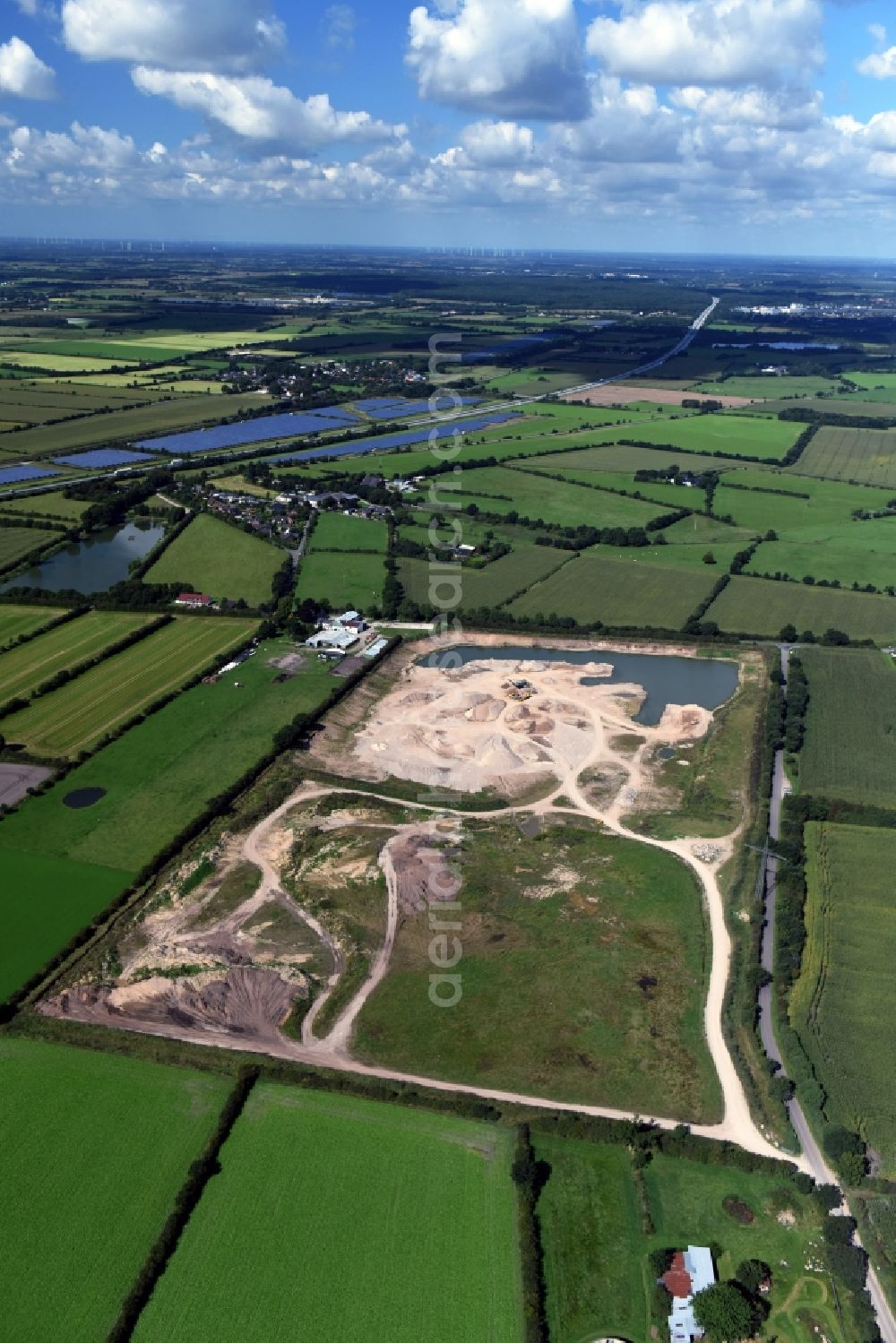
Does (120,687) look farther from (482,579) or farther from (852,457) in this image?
(852,457)

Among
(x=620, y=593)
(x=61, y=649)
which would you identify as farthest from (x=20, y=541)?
(x=620, y=593)

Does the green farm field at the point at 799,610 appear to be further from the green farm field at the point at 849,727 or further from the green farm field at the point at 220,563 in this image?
the green farm field at the point at 220,563

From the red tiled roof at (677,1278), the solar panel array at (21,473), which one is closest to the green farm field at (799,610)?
the red tiled roof at (677,1278)

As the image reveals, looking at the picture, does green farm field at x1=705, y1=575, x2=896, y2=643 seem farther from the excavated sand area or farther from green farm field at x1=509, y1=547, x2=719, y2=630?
the excavated sand area

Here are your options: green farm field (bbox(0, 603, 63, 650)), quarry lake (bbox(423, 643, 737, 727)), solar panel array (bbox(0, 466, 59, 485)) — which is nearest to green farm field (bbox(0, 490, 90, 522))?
solar panel array (bbox(0, 466, 59, 485))

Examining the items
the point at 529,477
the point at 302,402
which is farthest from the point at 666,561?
the point at 302,402

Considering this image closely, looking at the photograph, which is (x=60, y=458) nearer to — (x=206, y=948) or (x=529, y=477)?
(x=529, y=477)
